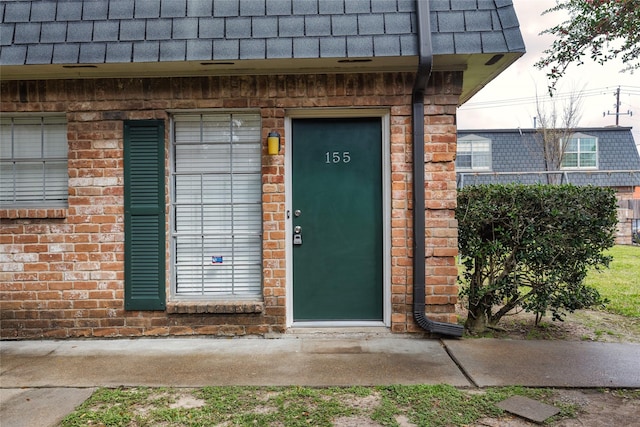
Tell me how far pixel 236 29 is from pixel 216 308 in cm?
260

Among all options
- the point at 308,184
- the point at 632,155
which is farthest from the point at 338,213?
the point at 632,155

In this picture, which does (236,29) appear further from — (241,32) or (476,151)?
(476,151)

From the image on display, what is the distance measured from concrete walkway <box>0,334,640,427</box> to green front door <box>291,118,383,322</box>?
0.37 m

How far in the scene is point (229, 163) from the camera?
4.58 meters

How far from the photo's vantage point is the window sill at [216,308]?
14.3 ft

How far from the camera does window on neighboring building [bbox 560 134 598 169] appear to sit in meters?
19.6

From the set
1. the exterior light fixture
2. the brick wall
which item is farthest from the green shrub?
the exterior light fixture

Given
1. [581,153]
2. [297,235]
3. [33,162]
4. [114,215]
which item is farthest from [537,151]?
[33,162]

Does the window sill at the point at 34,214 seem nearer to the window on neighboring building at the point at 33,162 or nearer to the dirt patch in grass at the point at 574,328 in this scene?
the window on neighboring building at the point at 33,162

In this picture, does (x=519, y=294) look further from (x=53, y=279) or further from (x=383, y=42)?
(x=53, y=279)

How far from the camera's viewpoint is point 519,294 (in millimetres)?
4492

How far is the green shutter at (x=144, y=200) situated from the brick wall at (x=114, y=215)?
3.2 inches

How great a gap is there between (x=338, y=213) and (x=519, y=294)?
1984mm

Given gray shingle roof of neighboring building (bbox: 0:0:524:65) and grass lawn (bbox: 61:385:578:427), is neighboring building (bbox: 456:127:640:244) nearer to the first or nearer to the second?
gray shingle roof of neighboring building (bbox: 0:0:524:65)
